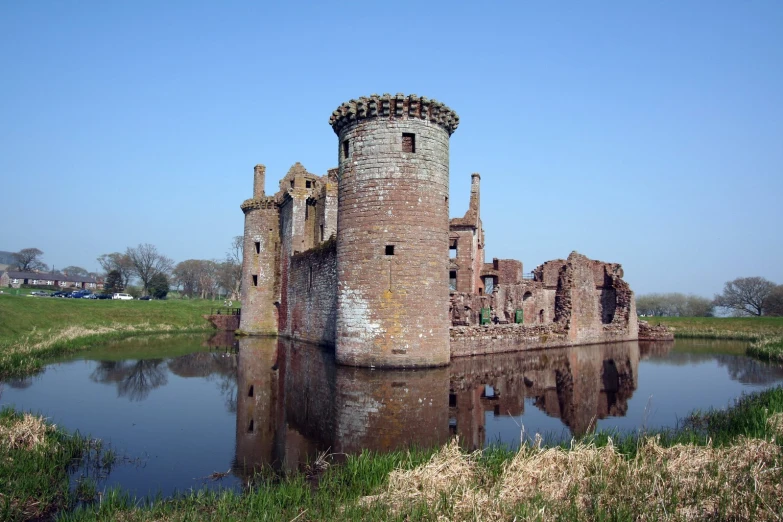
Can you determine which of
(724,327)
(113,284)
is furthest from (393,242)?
(113,284)

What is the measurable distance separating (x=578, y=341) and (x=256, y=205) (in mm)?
19030

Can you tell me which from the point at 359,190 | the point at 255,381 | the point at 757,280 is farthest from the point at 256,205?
the point at 757,280

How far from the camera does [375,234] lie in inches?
611

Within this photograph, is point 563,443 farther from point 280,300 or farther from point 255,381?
point 280,300

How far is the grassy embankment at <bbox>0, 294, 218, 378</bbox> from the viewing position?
693 inches

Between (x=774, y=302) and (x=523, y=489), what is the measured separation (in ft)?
232

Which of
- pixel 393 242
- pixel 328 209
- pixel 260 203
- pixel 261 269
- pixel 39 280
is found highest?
pixel 260 203

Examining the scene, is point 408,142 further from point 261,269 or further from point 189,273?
point 189,273

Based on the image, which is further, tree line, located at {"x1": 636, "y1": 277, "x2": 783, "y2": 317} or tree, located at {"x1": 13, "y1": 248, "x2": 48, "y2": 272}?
tree, located at {"x1": 13, "y1": 248, "x2": 48, "y2": 272}

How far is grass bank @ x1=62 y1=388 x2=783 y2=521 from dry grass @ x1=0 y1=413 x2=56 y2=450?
2.34 meters

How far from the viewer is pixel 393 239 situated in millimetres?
15398

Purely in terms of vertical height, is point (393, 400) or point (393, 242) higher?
point (393, 242)

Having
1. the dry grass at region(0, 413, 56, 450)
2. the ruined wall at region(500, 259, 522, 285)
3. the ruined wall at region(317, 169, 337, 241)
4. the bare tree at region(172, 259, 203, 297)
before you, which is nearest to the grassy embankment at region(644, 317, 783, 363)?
the ruined wall at region(500, 259, 522, 285)

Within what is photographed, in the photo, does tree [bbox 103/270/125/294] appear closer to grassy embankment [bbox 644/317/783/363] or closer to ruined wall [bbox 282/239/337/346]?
ruined wall [bbox 282/239/337/346]
